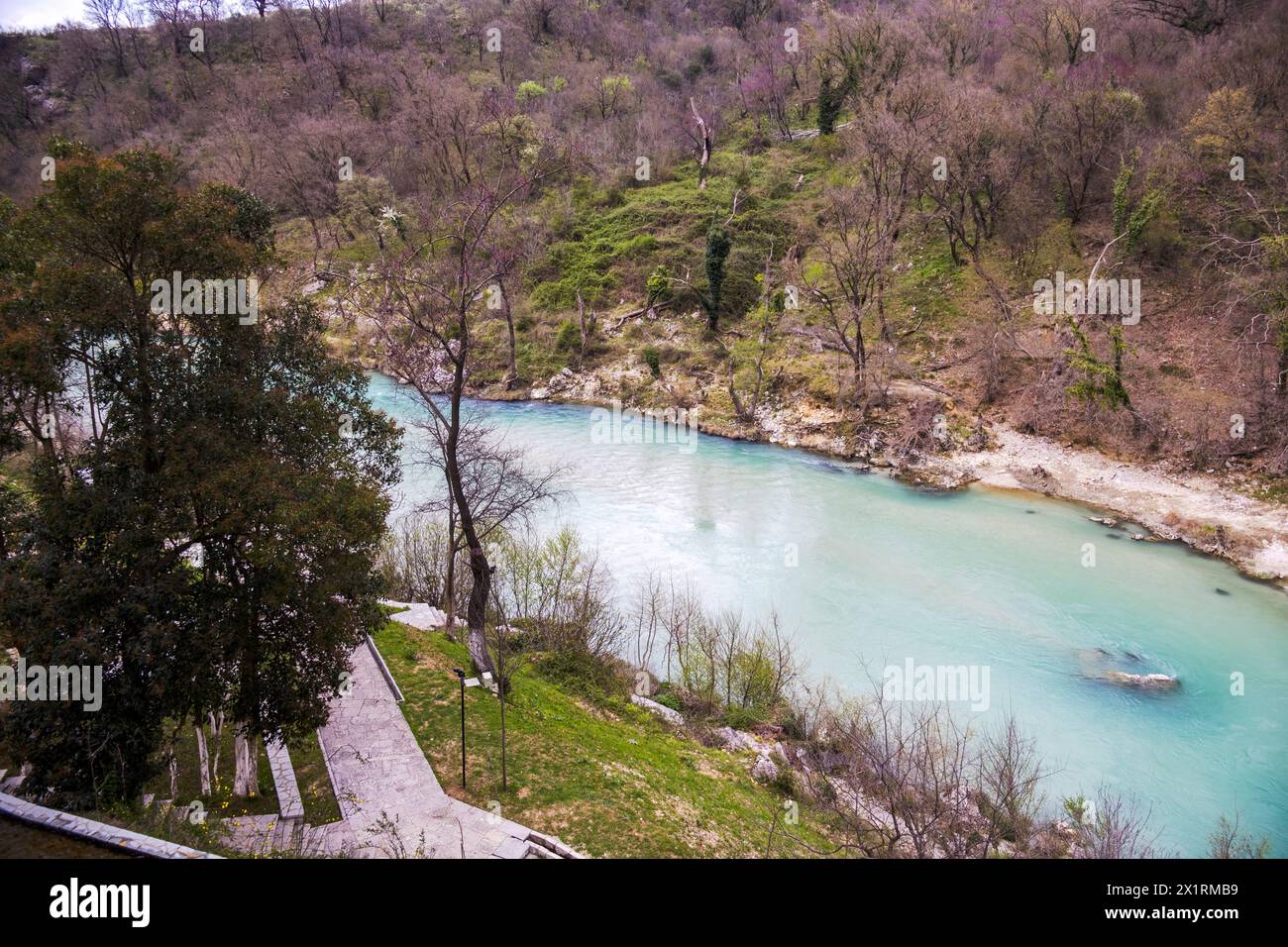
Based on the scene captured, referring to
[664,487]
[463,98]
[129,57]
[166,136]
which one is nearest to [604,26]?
[463,98]

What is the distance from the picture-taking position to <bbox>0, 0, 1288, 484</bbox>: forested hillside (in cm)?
2808

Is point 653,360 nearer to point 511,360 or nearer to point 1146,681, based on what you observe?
point 511,360

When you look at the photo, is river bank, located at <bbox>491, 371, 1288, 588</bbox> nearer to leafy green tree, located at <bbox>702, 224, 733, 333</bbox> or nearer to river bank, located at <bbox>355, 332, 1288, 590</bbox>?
river bank, located at <bbox>355, 332, 1288, 590</bbox>

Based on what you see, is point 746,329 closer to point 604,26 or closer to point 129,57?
point 604,26

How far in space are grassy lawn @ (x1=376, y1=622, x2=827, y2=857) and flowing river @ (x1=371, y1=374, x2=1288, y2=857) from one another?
16.4ft

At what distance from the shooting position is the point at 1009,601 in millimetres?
20719

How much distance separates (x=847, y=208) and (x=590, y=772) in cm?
3147

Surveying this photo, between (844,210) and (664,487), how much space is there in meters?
17.8

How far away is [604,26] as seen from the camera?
78562 mm

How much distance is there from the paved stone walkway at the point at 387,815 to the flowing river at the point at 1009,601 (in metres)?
9.75

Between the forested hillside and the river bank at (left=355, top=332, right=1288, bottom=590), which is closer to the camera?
the river bank at (left=355, top=332, right=1288, bottom=590)

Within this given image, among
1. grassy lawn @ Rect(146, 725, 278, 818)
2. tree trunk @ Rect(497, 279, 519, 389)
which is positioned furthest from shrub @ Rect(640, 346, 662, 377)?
grassy lawn @ Rect(146, 725, 278, 818)

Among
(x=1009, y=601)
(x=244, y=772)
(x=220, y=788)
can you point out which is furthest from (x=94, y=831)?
(x=1009, y=601)

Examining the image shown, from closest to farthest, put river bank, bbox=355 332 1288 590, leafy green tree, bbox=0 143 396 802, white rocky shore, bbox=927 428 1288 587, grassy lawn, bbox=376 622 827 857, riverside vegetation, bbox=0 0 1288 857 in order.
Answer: leafy green tree, bbox=0 143 396 802, riverside vegetation, bbox=0 0 1288 857, grassy lawn, bbox=376 622 827 857, white rocky shore, bbox=927 428 1288 587, river bank, bbox=355 332 1288 590
